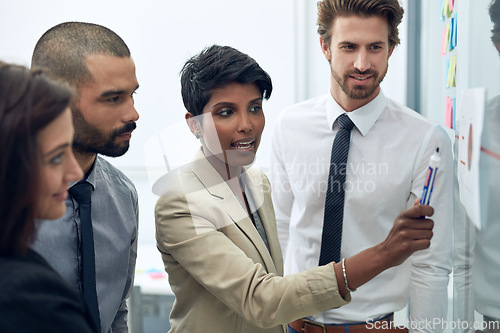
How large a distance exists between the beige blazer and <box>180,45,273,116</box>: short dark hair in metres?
0.12

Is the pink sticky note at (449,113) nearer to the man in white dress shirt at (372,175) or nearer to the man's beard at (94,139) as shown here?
the man in white dress shirt at (372,175)

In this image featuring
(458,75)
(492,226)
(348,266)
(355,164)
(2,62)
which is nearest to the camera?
(2,62)

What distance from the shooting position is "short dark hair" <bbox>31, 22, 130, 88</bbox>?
1.07 metres

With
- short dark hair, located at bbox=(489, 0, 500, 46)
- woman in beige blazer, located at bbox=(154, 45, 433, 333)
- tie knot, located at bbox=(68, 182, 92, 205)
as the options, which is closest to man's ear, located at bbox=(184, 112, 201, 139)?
woman in beige blazer, located at bbox=(154, 45, 433, 333)

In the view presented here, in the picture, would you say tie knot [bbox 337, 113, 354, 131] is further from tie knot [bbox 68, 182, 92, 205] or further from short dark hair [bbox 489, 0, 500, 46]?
tie knot [bbox 68, 182, 92, 205]

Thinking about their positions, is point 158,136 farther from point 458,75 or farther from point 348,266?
point 458,75

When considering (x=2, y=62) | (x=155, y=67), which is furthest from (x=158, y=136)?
(x=155, y=67)

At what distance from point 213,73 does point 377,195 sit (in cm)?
53

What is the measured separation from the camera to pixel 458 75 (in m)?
1.10

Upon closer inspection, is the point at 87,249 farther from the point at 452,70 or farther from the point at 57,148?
the point at 452,70

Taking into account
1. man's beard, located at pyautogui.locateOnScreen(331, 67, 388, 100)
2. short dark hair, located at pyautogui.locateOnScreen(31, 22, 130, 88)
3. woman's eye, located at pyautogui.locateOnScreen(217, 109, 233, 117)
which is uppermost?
short dark hair, located at pyautogui.locateOnScreen(31, 22, 130, 88)

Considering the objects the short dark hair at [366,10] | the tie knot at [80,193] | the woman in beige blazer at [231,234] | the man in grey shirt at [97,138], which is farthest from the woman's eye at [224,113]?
the short dark hair at [366,10]

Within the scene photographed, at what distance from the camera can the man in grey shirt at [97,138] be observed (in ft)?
3.46

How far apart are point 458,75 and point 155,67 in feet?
6.45
